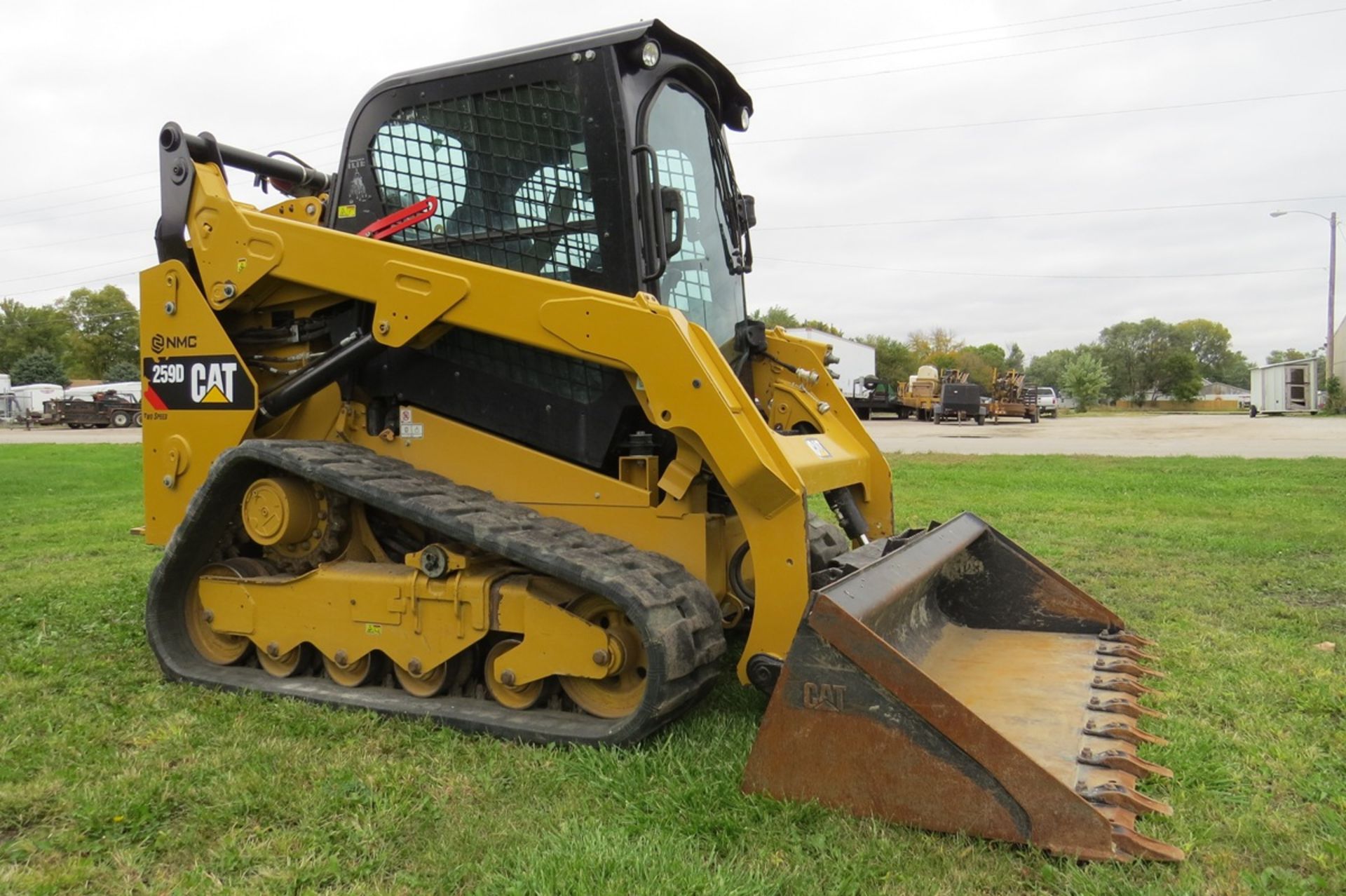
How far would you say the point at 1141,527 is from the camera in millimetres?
9227

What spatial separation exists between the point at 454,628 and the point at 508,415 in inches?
38.3

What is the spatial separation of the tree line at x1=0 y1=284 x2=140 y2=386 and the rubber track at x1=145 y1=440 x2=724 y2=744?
7164 cm

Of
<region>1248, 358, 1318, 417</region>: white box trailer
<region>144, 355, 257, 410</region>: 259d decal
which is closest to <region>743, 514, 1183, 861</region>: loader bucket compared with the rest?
<region>144, 355, 257, 410</region>: 259d decal

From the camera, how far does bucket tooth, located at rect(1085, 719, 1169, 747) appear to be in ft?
11.2

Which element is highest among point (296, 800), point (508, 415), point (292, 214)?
point (292, 214)

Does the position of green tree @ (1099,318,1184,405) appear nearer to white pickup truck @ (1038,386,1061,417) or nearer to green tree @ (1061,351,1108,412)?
green tree @ (1061,351,1108,412)

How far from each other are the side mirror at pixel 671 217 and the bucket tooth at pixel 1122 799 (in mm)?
2555

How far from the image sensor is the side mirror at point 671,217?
14.0 feet

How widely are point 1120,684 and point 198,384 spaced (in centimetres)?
436

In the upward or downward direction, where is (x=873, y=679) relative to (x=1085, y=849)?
upward

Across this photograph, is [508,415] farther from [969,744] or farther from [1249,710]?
[1249,710]

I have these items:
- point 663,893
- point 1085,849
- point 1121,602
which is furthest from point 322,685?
point 1121,602

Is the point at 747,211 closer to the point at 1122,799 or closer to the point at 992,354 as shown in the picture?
the point at 1122,799

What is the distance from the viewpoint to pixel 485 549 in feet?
13.0
